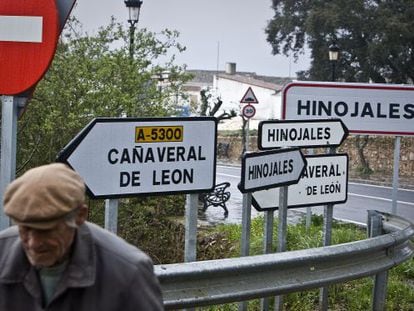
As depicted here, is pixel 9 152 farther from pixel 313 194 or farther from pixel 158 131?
pixel 313 194

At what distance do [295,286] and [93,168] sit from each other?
4.92 ft

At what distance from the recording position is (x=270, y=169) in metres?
5.82

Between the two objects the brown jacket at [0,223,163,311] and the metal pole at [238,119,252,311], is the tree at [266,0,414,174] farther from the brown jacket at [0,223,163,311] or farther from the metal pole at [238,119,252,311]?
the brown jacket at [0,223,163,311]

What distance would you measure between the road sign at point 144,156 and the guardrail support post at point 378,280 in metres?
1.99

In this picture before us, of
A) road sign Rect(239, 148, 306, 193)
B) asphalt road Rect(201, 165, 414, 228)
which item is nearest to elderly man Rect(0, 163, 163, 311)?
road sign Rect(239, 148, 306, 193)

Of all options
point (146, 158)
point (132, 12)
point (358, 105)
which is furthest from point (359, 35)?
point (146, 158)

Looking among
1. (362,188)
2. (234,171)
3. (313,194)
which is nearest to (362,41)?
Answer: (234,171)

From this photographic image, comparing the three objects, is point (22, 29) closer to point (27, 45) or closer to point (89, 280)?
point (27, 45)

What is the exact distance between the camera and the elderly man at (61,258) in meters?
2.23

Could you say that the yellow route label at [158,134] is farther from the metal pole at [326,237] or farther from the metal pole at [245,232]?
the metal pole at [326,237]

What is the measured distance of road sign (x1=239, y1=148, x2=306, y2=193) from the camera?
552cm

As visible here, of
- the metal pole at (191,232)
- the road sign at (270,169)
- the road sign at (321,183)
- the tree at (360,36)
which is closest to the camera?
the metal pole at (191,232)

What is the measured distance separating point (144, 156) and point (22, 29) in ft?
2.99

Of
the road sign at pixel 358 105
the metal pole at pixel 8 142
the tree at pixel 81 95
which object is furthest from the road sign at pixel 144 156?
the tree at pixel 81 95
